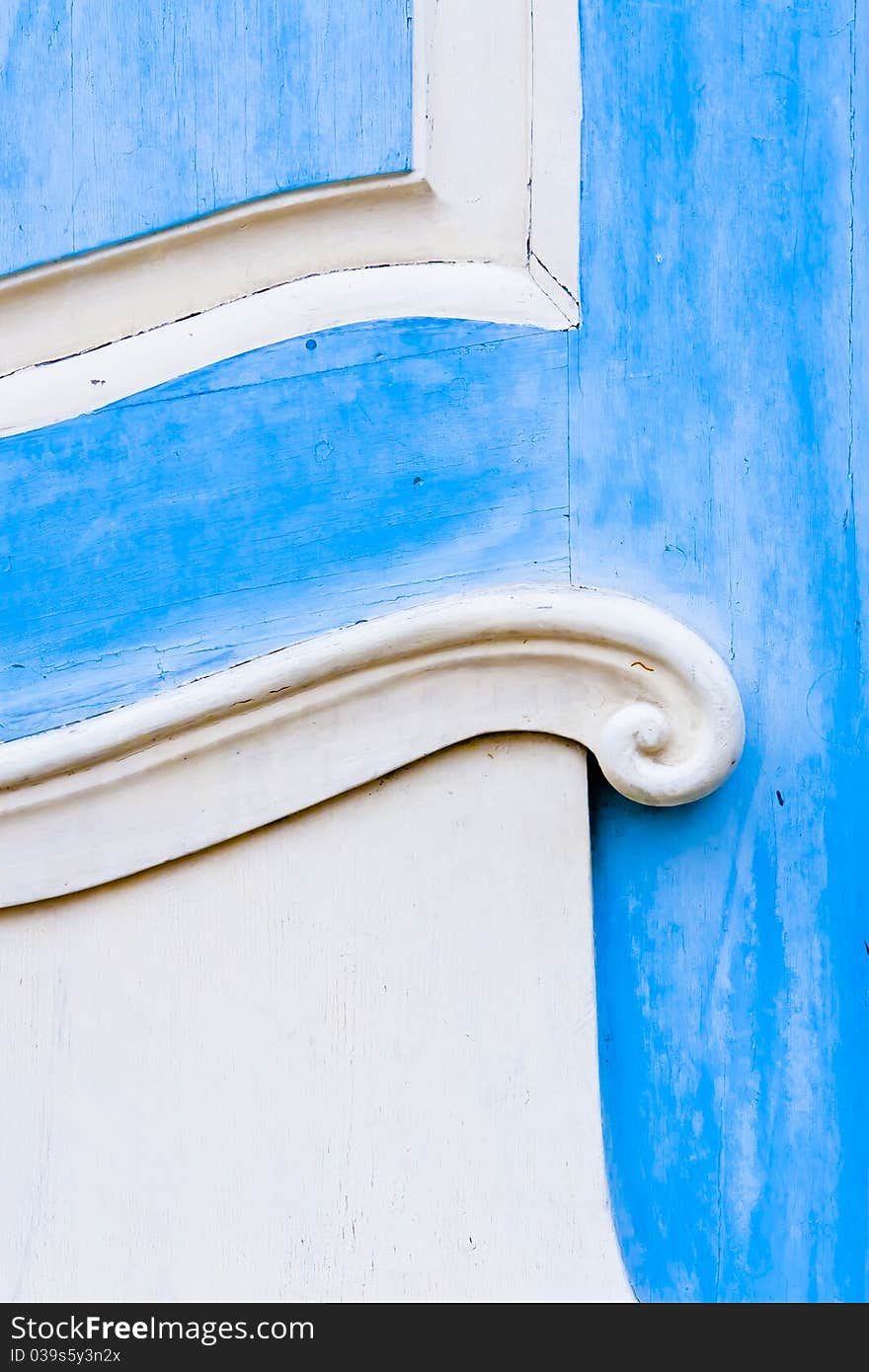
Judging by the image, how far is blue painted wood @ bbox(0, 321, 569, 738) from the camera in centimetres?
83

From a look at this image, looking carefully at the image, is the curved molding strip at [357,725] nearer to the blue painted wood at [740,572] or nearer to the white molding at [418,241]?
the blue painted wood at [740,572]

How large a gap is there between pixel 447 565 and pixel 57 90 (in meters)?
0.38

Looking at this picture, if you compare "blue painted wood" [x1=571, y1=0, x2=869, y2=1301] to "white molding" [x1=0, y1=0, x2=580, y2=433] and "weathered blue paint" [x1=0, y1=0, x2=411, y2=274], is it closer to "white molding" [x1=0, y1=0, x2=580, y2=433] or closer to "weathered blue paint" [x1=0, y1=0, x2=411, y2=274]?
"white molding" [x1=0, y1=0, x2=580, y2=433]

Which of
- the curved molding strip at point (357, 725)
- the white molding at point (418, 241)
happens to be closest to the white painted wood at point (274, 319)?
the white molding at point (418, 241)

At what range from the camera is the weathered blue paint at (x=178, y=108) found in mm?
850

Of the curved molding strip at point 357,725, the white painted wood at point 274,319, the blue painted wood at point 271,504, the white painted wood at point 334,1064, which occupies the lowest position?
the white painted wood at point 334,1064

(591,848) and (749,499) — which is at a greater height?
(749,499)

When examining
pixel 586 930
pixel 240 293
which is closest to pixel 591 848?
pixel 586 930

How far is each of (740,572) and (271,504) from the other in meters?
0.28

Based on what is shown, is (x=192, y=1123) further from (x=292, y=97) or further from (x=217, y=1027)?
(x=292, y=97)

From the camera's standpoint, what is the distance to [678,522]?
82 cm

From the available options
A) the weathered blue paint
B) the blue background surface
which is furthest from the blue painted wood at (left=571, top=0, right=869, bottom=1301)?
the weathered blue paint

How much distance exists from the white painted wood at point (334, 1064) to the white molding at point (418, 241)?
277mm

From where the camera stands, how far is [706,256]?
2.72 ft
